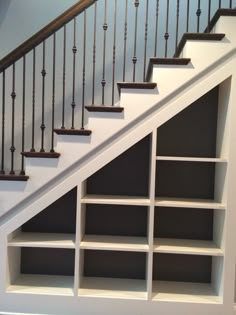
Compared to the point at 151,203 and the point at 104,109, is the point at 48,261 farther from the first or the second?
the point at 104,109

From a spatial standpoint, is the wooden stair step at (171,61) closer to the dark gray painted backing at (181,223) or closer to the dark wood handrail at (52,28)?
the dark wood handrail at (52,28)

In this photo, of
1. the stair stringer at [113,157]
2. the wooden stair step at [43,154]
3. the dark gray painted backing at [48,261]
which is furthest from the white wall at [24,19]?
the dark gray painted backing at [48,261]

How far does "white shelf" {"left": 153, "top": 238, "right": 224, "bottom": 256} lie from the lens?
8.21 feet

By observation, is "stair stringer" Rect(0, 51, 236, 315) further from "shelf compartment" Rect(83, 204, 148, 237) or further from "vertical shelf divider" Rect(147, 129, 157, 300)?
"shelf compartment" Rect(83, 204, 148, 237)

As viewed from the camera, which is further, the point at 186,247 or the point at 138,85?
the point at 186,247

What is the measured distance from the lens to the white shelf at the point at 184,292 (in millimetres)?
2486

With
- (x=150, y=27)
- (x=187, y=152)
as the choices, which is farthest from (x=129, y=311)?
(x=150, y=27)

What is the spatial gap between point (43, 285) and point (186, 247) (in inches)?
46.3

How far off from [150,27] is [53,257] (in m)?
2.33

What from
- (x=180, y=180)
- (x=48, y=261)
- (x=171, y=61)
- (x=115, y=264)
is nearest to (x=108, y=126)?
(x=171, y=61)

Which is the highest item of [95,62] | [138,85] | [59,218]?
[95,62]

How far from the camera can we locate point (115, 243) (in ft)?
8.59

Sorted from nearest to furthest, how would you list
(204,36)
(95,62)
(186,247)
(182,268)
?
(204,36), (186,247), (182,268), (95,62)

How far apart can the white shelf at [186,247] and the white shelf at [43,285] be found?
772 mm
